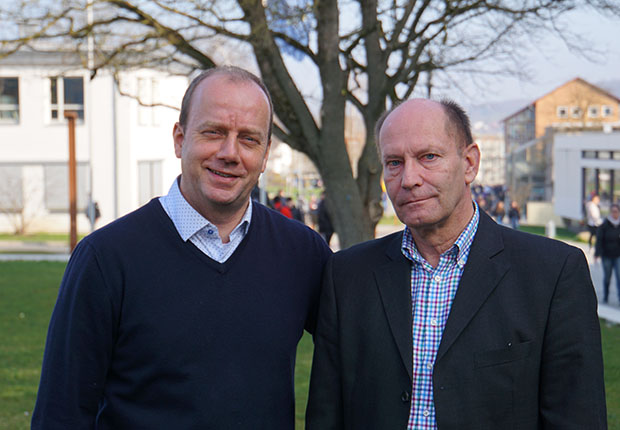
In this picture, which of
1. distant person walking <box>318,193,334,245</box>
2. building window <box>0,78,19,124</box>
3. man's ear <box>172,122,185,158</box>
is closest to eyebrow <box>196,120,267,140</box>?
man's ear <box>172,122,185,158</box>

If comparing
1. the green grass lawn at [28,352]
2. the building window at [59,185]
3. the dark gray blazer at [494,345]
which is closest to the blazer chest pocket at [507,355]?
the dark gray blazer at [494,345]

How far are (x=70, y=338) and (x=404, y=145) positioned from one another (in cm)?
140

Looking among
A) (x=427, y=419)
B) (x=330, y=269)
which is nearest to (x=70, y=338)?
(x=330, y=269)

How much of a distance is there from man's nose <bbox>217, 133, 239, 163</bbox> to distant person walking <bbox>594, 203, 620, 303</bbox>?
13589mm

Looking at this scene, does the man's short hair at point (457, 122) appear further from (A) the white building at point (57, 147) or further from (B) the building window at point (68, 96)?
(B) the building window at point (68, 96)

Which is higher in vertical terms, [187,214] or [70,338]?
[187,214]

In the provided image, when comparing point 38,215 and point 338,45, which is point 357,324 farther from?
point 38,215

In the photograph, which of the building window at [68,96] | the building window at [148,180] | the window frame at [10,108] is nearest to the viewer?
the building window at [68,96]

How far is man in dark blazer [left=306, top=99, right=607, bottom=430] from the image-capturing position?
254cm

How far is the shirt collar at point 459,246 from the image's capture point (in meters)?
2.74

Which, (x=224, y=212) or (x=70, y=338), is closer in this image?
(x=70, y=338)

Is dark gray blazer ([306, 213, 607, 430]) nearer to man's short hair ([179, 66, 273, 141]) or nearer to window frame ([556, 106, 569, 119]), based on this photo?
man's short hair ([179, 66, 273, 141])

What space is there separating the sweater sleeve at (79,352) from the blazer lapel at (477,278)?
1.21 meters

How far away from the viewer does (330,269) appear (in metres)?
2.95
